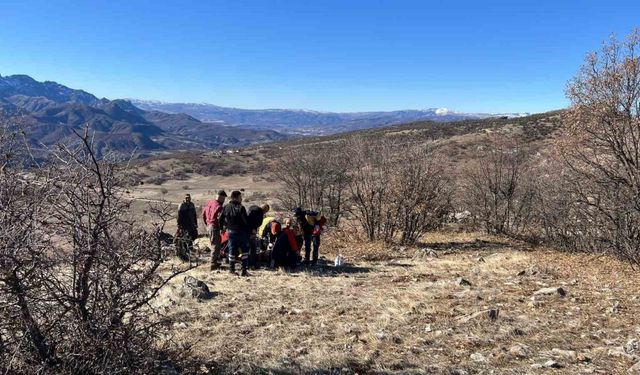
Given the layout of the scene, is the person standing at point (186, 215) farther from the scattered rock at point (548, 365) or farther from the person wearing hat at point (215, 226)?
the scattered rock at point (548, 365)

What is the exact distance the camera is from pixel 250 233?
1004cm

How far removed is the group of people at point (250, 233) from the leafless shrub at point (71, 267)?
5.35 meters

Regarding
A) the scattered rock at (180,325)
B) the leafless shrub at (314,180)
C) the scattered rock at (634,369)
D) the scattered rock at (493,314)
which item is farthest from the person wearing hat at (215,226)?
the leafless shrub at (314,180)

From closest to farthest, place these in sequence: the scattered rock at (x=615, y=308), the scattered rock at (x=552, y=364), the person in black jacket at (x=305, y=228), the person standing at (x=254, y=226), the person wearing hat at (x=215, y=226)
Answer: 1. the scattered rock at (x=552, y=364)
2. the scattered rock at (x=615, y=308)
3. the person standing at (x=254, y=226)
4. the person wearing hat at (x=215, y=226)
5. the person in black jacket at (x=305, y=228)

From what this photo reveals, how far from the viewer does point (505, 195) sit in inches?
749

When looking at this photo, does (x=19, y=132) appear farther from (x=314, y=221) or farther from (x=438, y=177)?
(x=438, y=177)

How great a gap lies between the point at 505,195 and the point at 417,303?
12.9m

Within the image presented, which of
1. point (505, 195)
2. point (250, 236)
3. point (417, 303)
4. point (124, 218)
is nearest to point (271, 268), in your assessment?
point (250, 236)

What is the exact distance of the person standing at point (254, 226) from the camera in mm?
10008

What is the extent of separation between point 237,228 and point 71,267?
6.06 metres

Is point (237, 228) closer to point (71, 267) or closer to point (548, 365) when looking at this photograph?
point (71, 267)

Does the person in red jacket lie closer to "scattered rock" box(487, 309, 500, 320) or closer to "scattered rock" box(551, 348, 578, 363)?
"scattered rock" box(487, 309, 500, 320)

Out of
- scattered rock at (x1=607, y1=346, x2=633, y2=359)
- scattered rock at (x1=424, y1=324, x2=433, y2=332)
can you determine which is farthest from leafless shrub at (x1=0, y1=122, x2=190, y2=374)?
scattered rock at (x1=607, y1=346, x2=633, y2=359)

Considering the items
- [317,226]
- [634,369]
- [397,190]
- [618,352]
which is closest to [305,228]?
[317,226]
